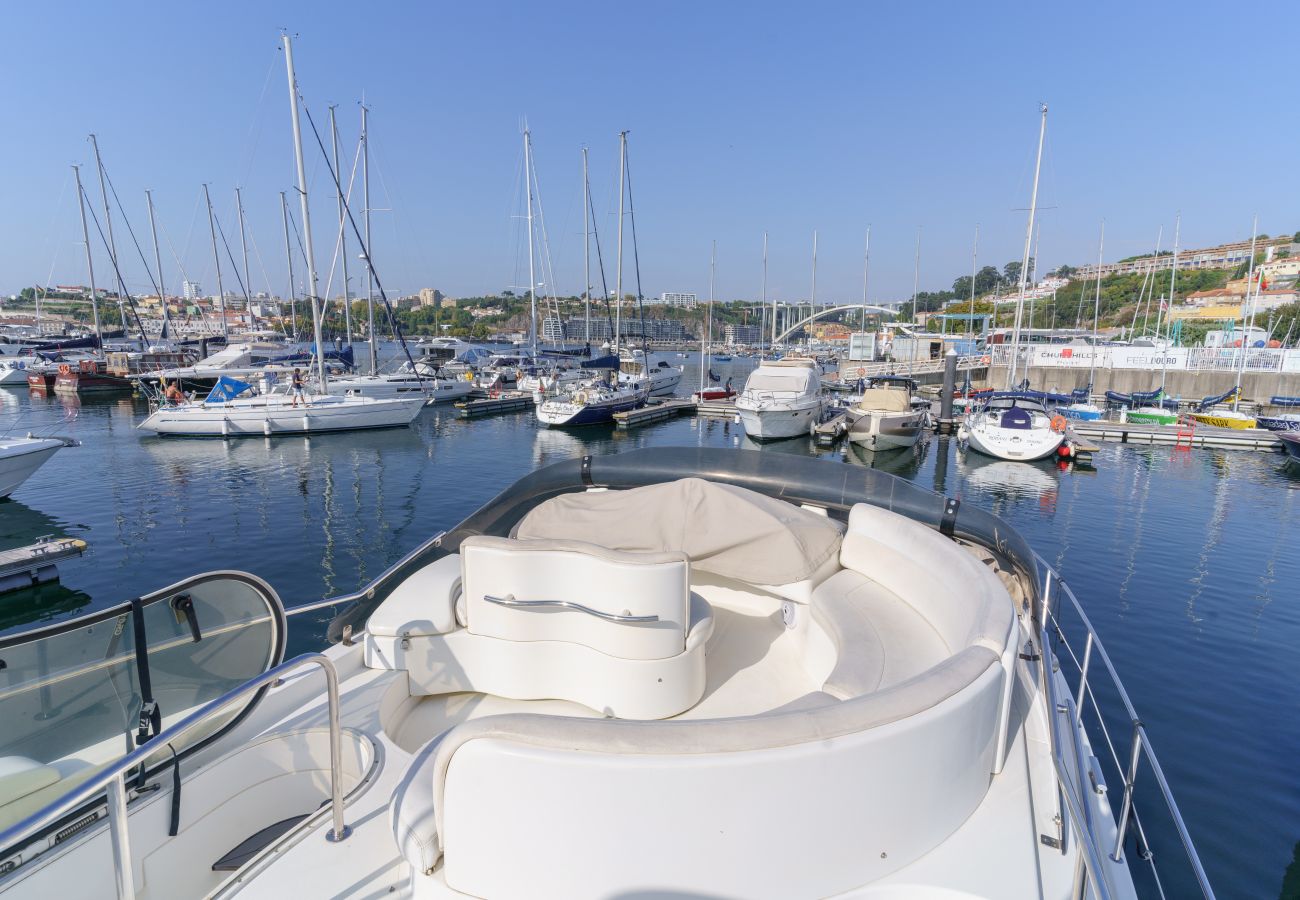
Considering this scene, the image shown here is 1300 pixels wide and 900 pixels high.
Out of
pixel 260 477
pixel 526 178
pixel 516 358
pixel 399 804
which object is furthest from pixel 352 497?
pixel 516 358

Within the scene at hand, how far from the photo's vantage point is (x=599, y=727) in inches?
78.4

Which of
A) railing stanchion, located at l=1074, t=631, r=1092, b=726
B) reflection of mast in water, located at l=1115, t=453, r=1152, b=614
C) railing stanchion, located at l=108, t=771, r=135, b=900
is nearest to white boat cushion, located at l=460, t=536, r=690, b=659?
railing stanchion, located at l=108, t=771, r=135, b=900

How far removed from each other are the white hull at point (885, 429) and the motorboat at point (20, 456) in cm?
2481

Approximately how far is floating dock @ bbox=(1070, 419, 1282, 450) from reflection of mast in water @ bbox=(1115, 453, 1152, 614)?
10.7 ft

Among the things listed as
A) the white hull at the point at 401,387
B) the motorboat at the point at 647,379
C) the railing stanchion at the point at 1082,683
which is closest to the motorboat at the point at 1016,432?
the motorboat at the point at 647,379

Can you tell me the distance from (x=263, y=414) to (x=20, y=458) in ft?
35.0

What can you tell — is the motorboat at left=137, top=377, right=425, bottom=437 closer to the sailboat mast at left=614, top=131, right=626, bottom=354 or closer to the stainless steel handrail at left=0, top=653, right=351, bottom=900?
the sailboat mast at left=614, top=131, right=626, bottom=354

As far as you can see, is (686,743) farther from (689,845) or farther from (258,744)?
(258,744)

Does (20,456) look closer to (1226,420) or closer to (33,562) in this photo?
(33,562)

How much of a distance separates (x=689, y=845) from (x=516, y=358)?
47317mm

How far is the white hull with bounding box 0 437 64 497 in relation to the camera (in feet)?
50.4

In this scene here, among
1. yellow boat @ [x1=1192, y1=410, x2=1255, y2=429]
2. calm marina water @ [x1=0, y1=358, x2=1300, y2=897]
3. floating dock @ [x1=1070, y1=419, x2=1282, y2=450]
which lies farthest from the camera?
yellow boat @ [x1=1192, y1=410, x2=1255, y2=429]

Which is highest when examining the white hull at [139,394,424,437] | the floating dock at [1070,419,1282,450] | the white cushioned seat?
the white cushioned seat

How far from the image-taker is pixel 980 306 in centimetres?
9788
